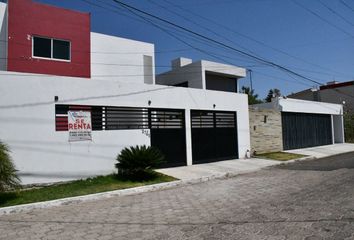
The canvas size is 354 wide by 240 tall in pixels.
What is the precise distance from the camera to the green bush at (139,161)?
13.1m

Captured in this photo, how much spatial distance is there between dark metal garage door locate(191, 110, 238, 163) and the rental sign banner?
601 centimetres

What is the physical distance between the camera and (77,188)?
11.6 m

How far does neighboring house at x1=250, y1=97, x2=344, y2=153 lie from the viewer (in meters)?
22.8

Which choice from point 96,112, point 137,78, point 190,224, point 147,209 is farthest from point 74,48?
point 190,224

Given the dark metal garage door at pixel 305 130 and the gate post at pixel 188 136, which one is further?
the dark metal garage door at pixel 305 130

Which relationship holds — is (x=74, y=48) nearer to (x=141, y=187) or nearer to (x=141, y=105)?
(x=141, y=105)

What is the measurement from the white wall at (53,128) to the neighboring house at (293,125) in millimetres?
9290

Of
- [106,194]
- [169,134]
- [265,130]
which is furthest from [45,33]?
[265,130]

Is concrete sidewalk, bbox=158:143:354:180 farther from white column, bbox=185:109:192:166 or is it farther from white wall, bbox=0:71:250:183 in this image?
white wall, bbox=0:71:250:183

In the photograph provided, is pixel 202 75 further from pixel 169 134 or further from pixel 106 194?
pixel 106 194

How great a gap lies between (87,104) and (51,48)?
6.96 meters

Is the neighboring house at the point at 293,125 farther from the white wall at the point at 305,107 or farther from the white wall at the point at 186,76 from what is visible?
the white wall at the point at 186,76

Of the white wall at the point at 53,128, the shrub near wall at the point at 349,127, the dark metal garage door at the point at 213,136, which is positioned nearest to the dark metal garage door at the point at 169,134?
the white wall at the point at 53,128

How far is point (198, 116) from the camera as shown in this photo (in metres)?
18.4
